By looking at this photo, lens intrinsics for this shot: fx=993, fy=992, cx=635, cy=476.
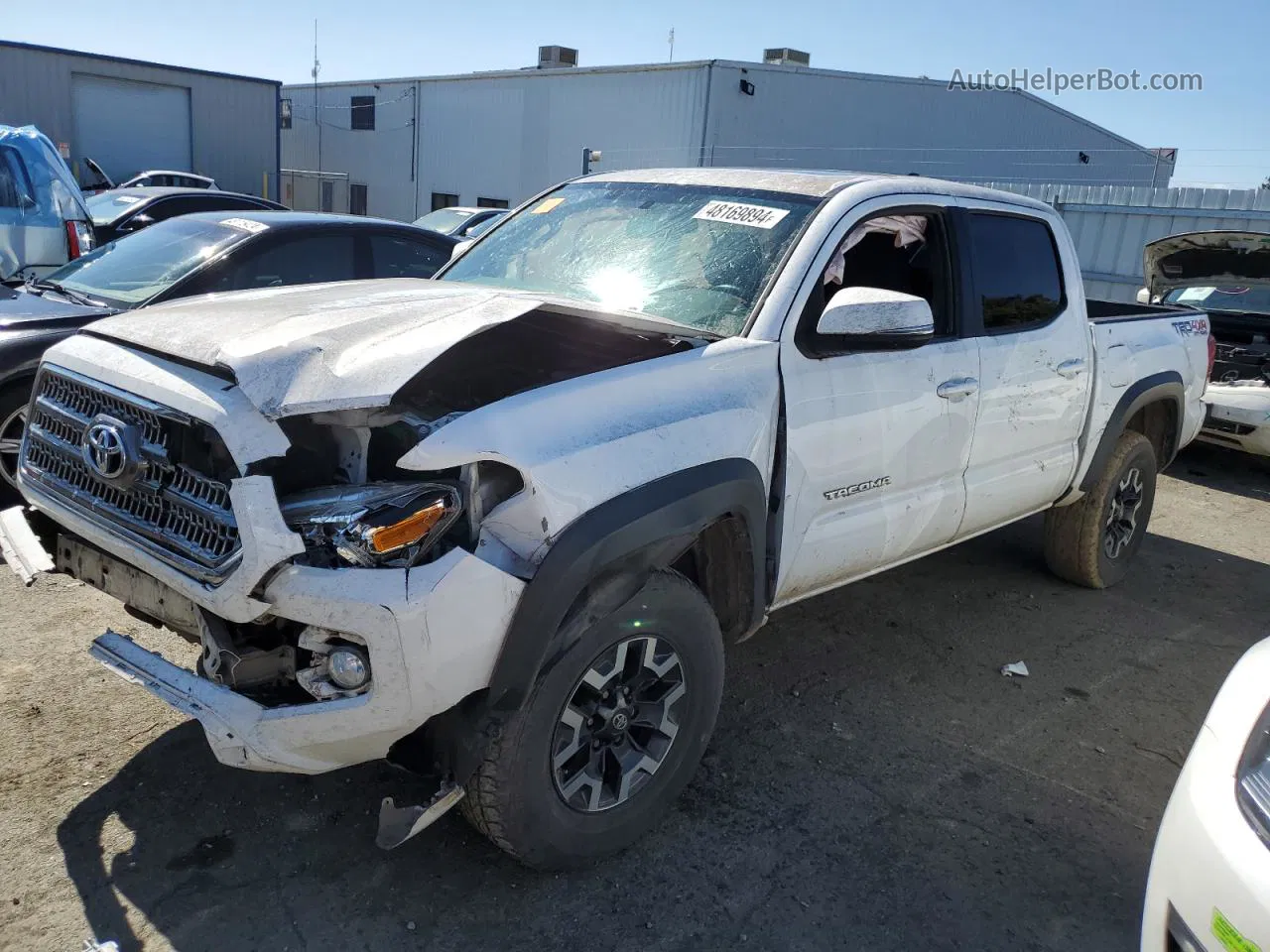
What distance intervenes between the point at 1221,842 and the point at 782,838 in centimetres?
137

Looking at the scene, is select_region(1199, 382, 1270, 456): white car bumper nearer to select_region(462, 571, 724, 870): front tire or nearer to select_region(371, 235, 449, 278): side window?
select_region(371, 235, 449, 278): side window

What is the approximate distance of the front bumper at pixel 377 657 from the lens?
2.27 metres

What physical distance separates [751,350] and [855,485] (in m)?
0.71

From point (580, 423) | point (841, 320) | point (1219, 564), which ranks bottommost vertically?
point (1219, 564)

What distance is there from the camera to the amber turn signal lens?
2.34 m

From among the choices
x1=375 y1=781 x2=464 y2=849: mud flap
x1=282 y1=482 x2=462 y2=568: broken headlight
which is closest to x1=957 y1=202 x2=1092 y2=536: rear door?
x1=282 y1=482 x2=462 y2=568: broken headlight

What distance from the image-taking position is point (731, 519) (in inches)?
121

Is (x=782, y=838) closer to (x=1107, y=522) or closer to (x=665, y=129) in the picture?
(x=1107, y=522)

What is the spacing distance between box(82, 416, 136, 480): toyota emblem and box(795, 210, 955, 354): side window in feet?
8.26

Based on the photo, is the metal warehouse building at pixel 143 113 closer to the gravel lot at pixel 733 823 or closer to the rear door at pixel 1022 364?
the gravel lot at pixel 733 823

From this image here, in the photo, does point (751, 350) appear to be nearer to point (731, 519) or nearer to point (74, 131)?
point (731, 519)

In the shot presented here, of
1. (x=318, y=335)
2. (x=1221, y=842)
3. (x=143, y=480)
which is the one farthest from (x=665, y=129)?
(x=1221, y=842)

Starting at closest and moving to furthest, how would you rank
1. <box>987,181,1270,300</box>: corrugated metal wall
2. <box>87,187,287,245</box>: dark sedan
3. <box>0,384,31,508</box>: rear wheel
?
<box>0,384,31,508</box>: rear wheel
<box>87,187,287,245</box>: dark sedan
<box>987,181,1270,300</box>: corrugated metal wall

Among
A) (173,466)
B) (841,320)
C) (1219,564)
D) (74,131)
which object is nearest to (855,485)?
(841,320)
